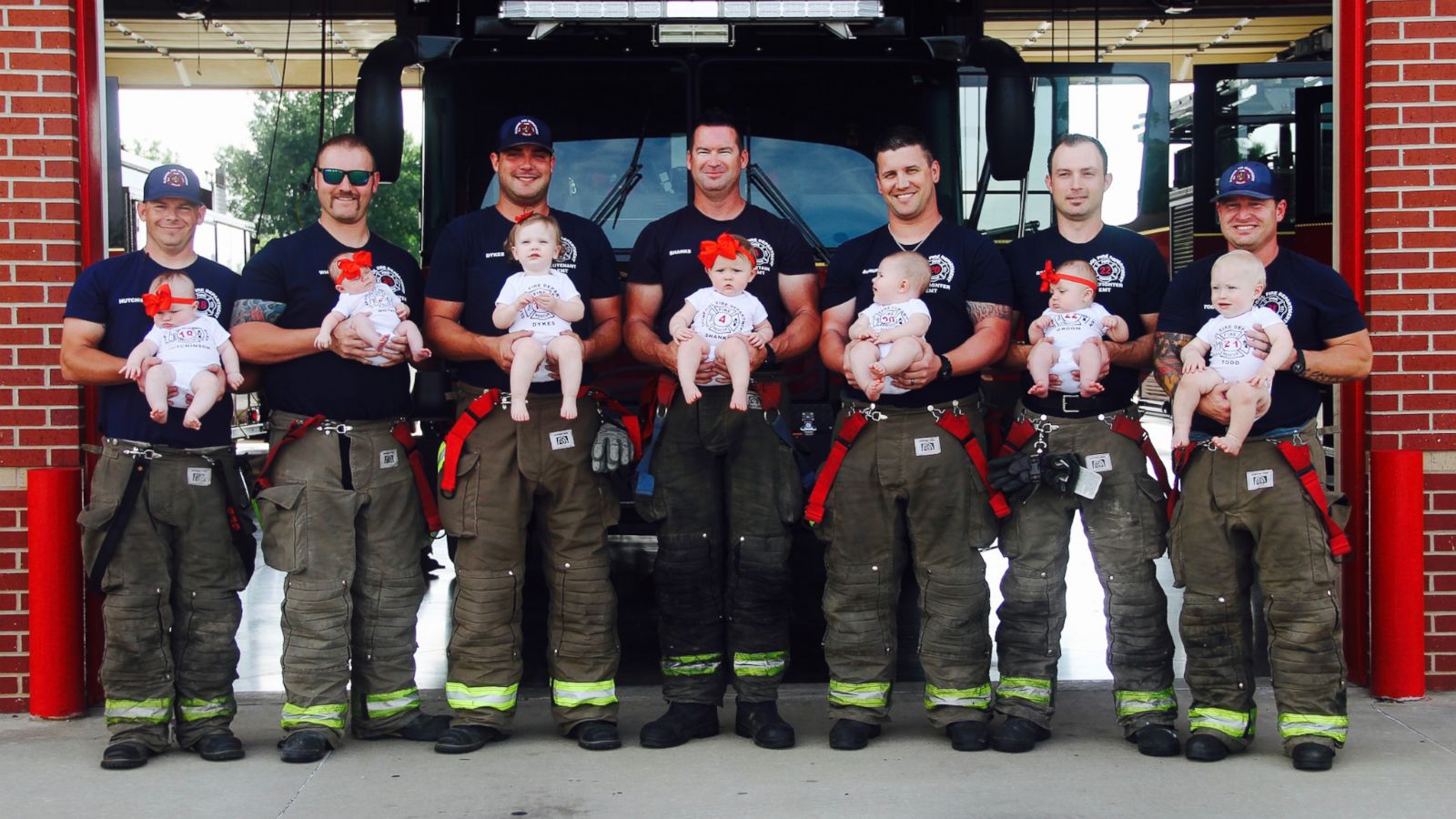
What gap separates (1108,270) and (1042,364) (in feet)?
1.52

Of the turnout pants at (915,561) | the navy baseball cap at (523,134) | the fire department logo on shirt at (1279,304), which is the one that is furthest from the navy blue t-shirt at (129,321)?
the fire department logo on shirt at (1279,304)

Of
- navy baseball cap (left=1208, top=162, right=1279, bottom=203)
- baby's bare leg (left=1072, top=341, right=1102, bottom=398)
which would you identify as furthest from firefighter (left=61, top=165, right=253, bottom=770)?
navy baseball cap (left=1208, top=162, right=1279, bottom=203)

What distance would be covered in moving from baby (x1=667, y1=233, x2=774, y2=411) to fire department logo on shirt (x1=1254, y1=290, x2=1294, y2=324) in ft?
5.34

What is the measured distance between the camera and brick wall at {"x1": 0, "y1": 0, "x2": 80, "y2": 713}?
584 cm

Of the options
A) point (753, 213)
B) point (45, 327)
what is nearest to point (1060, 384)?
point (753, 213)

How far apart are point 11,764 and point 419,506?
159cm

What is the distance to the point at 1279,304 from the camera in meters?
5.10

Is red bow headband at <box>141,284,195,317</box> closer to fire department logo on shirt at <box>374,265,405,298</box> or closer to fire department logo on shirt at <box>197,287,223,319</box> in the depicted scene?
fire department logo on shirt at <box>197,287,223,319</box>

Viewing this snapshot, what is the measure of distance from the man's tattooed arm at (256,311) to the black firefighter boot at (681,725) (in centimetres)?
192

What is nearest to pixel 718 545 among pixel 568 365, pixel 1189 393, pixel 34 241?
pixel 568 365

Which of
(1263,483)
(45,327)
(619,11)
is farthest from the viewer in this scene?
(619,11)

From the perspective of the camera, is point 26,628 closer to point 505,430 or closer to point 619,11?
point 505,430

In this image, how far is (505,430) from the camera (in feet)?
17.8

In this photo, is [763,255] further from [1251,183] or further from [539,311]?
[1251,183]
